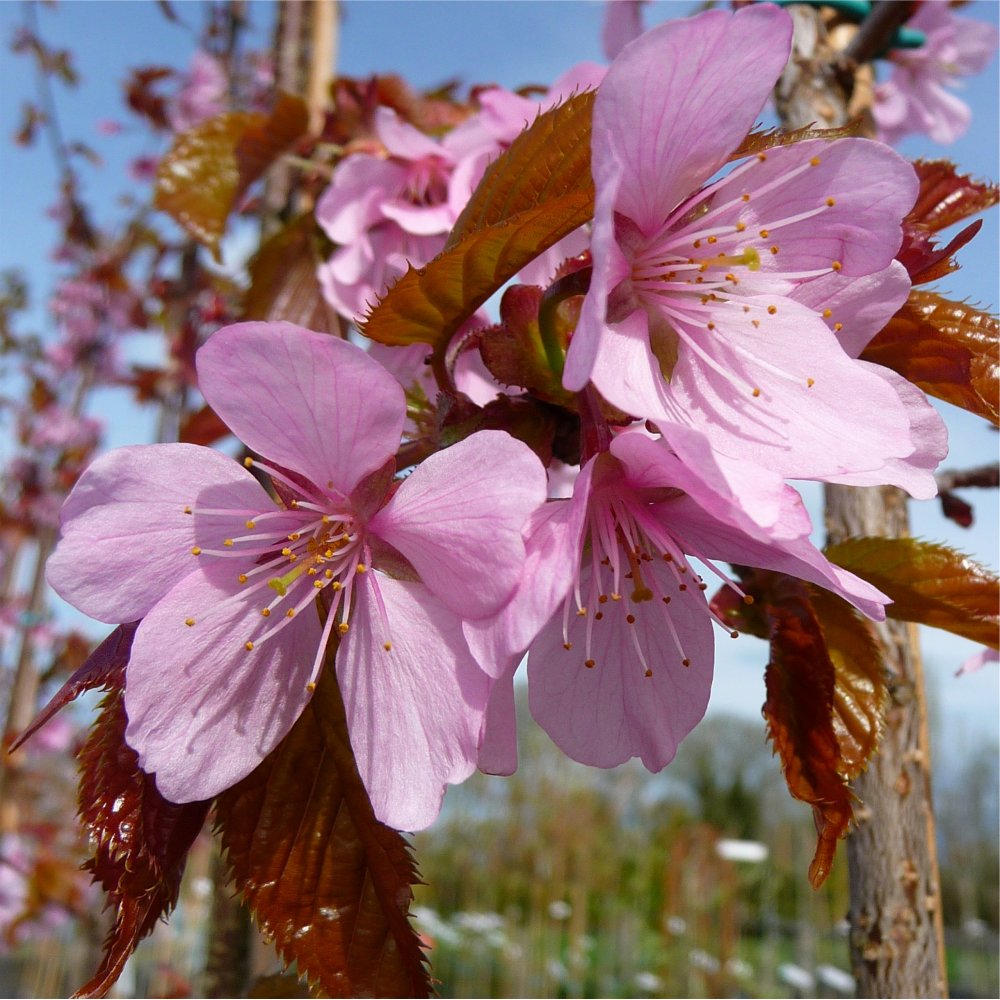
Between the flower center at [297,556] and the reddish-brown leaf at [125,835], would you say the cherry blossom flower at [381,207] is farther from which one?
the reddish-brown leaf at [125,835]

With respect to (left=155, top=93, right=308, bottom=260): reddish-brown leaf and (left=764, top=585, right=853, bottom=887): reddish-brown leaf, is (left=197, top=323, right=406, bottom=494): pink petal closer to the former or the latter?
(left=764, top=585, right=853, bottom=887): reddish-brown leaf

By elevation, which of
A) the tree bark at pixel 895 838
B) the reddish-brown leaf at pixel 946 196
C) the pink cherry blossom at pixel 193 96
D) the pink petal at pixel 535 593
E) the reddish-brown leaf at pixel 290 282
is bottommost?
the tree bark at pixel 895 838

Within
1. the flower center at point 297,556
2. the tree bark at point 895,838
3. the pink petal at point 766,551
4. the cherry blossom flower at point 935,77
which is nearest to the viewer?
the pink petal at point 766,551

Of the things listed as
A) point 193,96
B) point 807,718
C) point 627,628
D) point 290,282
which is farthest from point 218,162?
point 193,96

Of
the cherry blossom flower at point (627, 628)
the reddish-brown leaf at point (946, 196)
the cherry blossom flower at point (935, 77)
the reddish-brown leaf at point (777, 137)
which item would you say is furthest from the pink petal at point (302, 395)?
the cherry blossom flower at point (935, 77)

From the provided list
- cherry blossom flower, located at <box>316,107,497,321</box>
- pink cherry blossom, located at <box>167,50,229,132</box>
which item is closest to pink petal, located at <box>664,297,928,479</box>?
cherry blossom flower, located at <box>316,107,497,321</box>

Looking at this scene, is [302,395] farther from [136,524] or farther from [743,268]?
[743,268]
